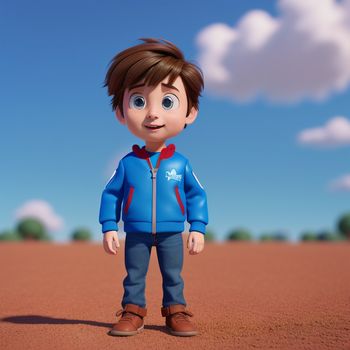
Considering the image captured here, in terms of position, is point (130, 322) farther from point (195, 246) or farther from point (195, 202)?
point (195, 202)

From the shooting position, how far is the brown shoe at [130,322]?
3.89m

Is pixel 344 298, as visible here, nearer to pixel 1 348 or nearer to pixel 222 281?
pixel 222 281

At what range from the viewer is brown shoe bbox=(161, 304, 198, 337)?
154 inches

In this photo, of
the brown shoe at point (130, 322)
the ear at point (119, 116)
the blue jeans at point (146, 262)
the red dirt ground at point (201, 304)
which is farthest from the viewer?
the ear at point (119, 116)

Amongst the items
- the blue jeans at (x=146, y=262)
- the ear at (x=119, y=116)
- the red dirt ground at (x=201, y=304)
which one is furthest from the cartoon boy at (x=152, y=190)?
the red dirt ground at (x=201, y=304)

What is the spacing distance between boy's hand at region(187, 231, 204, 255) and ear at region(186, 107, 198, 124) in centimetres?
103

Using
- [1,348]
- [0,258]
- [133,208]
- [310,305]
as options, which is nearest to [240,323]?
[310,305]

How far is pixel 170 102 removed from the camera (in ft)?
13.6

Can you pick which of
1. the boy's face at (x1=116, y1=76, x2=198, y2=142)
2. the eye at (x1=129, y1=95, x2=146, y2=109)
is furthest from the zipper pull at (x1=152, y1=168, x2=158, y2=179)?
the eye at (x1=129, y1=95, x2=146, y2=109)

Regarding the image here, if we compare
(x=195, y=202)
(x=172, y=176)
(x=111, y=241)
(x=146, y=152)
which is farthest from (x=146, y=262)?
(x=146, y=152)

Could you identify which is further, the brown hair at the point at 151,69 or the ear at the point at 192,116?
the ear at the point at 192,116

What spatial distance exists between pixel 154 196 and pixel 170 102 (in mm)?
828

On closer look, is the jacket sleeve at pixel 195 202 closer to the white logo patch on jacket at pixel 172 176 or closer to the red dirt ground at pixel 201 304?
the white logo patch on jacket at pixel 172 176

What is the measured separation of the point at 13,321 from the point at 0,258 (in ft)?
18.3
